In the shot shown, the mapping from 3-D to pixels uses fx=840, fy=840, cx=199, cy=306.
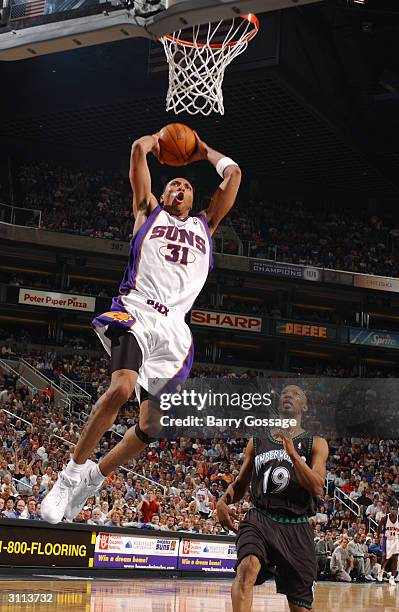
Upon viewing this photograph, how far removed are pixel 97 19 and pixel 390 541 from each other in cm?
1590

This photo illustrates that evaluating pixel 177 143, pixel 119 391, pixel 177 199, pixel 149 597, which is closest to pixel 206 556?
pixel 149 597

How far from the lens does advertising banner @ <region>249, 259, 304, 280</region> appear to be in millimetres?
28609

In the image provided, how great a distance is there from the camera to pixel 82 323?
96.4 feet

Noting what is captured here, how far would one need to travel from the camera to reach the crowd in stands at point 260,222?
28.4m

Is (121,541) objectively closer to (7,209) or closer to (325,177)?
(7,209)

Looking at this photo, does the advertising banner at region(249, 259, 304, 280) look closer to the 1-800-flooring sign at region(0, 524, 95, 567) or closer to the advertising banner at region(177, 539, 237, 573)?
the advertising banner at region(177, 539, 237, 573)

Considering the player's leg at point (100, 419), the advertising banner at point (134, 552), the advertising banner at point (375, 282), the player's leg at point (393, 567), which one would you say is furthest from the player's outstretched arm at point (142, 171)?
the advertising banner at point (375, 282)

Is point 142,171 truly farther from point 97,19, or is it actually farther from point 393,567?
point 393,567

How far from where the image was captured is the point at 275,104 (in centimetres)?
2373

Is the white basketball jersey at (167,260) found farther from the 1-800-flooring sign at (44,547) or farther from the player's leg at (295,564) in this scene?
the 1-800-flooring sign at (44,547)

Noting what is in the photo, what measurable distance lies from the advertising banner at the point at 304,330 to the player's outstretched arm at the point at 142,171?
2471 centimetres

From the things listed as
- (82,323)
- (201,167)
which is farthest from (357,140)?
(82,323)

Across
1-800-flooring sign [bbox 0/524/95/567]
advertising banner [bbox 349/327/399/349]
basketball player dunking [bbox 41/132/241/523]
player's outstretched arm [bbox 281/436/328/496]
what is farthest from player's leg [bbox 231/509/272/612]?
advertising banner [bbox 349/327/399/349]

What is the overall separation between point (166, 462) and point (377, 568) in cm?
547
